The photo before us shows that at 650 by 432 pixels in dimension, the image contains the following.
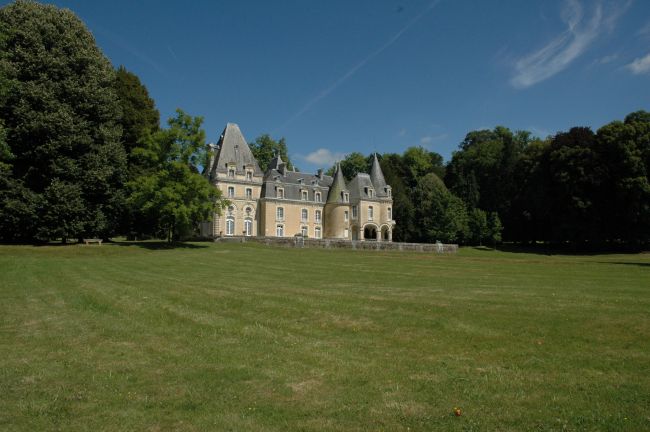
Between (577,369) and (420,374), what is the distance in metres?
2.30

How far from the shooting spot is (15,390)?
5.99m

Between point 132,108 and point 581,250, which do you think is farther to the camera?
point 581,250

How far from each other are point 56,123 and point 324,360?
1222 inches

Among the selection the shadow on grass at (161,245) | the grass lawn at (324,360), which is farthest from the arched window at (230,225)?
the grass lawn at (324,360)

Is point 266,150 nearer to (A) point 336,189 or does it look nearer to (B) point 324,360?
(A) point 336,189

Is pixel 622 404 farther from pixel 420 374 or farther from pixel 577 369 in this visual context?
pixel 420 374

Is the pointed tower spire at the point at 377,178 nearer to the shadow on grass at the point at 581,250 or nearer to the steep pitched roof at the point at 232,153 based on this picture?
the steep pitched roof at the point at 232,153

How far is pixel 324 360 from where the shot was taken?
7051 mm

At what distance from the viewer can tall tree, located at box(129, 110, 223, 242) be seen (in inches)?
1368

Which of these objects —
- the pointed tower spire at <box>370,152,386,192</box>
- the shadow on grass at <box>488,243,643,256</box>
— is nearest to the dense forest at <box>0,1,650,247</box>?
the shadow on grass at <box>488,243,643,256</box>

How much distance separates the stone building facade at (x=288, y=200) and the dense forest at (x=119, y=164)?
685 centimetres

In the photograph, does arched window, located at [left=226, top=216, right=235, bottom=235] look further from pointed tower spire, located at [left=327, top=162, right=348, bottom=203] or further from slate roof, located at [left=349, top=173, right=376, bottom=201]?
slate roof, located at [left=349, top=173, right=376, bottom=201]

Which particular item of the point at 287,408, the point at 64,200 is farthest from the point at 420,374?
the point at 64,200

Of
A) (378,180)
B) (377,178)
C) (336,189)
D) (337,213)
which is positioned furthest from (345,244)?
(377,178)
